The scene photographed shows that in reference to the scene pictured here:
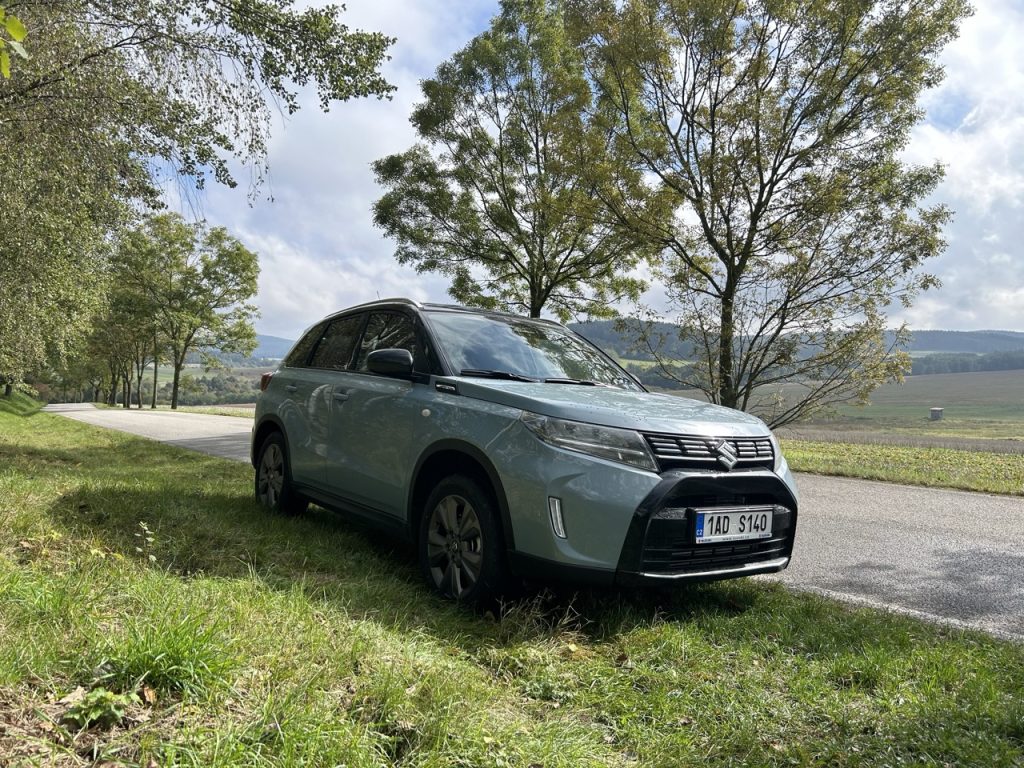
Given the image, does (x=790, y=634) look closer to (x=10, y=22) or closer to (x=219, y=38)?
(x=10, y=22)

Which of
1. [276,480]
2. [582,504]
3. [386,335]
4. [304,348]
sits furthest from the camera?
[304,348]

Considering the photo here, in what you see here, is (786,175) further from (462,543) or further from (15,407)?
(15,407)

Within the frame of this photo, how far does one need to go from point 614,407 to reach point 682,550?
2.70 ft

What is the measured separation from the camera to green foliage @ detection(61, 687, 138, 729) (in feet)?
6.44

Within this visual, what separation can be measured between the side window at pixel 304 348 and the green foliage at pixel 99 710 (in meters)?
4.11

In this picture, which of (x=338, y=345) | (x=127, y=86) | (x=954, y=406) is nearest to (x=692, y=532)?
(x=338, y=345)

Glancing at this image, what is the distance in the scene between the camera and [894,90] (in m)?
11.2

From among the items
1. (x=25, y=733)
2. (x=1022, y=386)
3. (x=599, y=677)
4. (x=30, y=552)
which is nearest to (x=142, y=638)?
(x=25, y=733)

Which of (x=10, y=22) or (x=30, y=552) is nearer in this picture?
(x=10, y=22)

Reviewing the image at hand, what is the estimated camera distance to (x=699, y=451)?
348cm

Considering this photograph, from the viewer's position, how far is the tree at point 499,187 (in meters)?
18.9

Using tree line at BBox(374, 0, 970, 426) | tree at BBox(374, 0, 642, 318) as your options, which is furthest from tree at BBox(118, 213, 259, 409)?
tree line at BBox(374, 0, 970, 426)

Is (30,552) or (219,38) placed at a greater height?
(219,38)

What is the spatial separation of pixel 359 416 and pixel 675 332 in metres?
9.35
